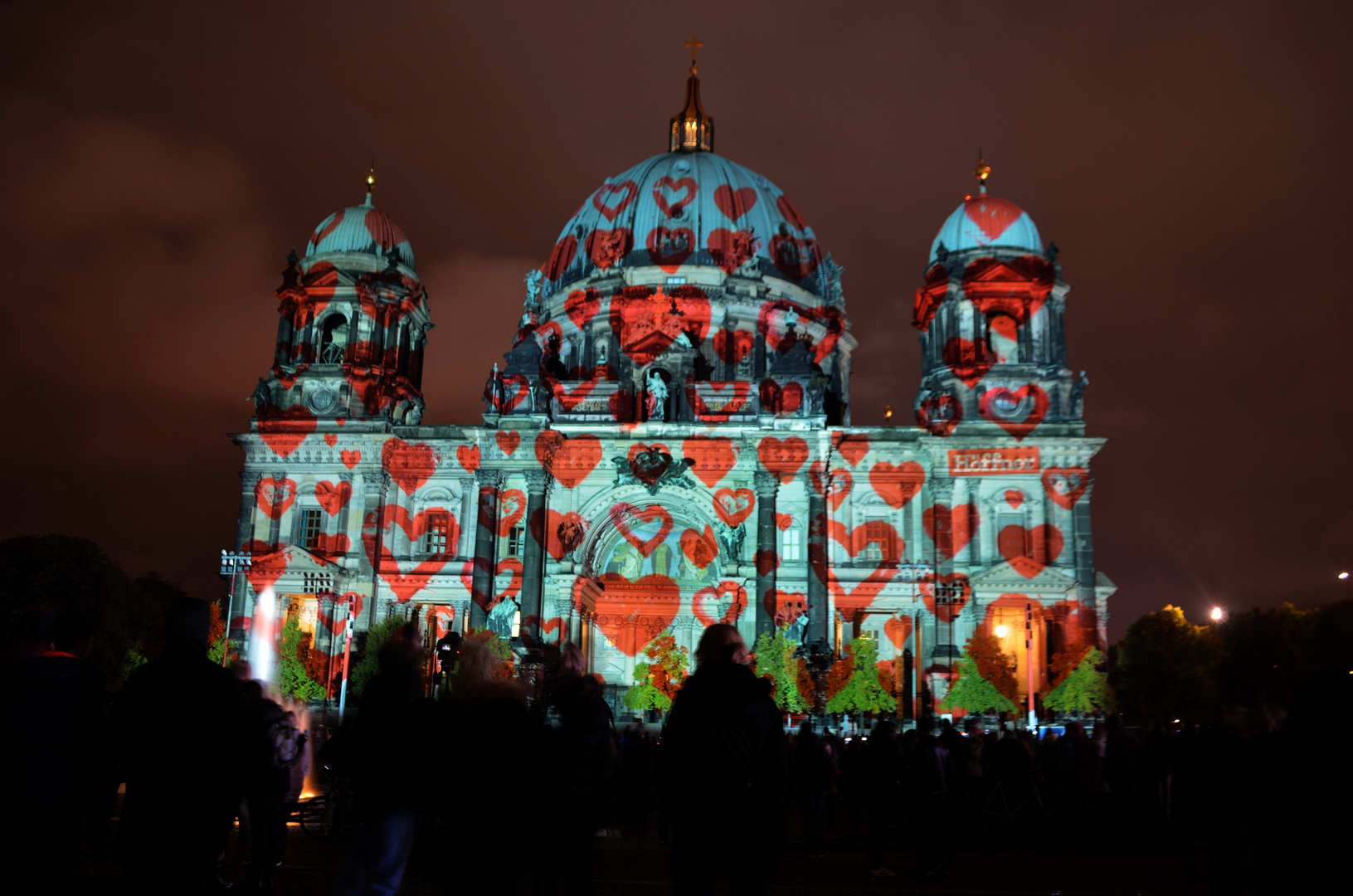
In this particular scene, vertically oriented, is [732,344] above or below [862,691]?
above

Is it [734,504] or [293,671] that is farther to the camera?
[734,504]

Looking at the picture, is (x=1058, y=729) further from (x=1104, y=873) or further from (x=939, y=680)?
(x=1104, y=873)

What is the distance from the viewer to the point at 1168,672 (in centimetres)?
6694

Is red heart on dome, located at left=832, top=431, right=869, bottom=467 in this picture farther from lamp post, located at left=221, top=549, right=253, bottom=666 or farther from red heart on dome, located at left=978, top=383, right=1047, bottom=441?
lamp post, located at left=221, top=549, right=253, bottom=666

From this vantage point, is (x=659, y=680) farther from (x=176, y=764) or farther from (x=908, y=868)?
(x=176, y=764)

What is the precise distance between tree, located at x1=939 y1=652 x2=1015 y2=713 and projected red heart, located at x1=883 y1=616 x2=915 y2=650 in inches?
204

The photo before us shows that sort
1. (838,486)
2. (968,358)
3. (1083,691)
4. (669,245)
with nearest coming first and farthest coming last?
(1083,691)
(838,486)
(968,358)
(669,245)

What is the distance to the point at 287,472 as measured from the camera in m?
55.3

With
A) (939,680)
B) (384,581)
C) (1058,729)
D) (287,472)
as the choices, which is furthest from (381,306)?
(1058,729)

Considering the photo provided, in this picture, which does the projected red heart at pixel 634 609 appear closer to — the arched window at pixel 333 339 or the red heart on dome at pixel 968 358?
the red heart on dome at pixel 968 358

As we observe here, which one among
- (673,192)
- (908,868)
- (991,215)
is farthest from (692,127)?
(908,868)

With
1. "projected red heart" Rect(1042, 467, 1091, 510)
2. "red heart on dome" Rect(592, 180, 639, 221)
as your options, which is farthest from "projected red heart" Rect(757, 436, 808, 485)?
"red heart on dome" Rect(592, 180, 639, 221)

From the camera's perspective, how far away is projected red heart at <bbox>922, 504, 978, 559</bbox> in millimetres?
51625

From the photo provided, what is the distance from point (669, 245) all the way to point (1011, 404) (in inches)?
876
